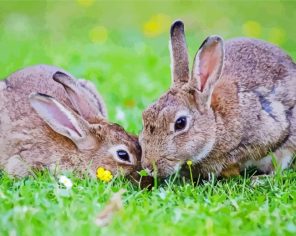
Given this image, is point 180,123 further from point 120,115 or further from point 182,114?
point 120,115

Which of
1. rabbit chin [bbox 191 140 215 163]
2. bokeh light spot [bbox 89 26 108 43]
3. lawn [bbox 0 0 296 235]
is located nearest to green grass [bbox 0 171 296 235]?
lawn [bbox 0 0 296 235]

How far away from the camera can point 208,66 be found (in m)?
6.96

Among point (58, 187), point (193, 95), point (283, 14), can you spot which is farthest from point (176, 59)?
point (283, 14)

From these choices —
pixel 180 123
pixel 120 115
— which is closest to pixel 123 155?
pixel 180 123

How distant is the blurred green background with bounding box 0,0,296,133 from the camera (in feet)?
32.4

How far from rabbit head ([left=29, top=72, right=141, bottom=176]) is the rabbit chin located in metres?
0.48

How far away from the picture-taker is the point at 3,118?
296 inches

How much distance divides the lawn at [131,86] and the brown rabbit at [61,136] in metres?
0.26

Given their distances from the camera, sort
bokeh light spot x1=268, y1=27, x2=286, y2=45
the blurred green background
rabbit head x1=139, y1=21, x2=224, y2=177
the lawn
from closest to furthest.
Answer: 1. the lawn
2. rabbit head x1=139, y1=21, x2=224, y2=177
3. the blurred green background
4. bokeh light spot x1=268, y1=27, x2=286, y2=45

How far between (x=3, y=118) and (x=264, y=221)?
284 cm

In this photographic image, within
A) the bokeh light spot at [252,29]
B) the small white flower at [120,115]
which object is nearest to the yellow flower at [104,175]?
the small white flower at [120,115]

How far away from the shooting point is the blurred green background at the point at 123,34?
32.4 feet

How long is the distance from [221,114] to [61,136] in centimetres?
140

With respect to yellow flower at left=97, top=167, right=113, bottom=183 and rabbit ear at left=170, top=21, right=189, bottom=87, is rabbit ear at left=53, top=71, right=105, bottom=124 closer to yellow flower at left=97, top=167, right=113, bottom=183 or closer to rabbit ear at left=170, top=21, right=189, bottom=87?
yellow flower at left=97, top=167, right=113, bottom=183
